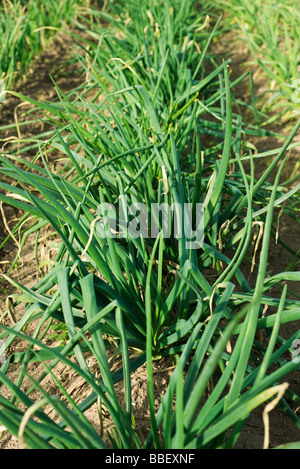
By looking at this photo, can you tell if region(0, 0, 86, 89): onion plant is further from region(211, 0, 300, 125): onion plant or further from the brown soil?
region(211, 0, 300, 125): onion plant

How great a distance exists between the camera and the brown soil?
1058 mm

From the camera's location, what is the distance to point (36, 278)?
1605mm

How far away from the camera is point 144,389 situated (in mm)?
1110

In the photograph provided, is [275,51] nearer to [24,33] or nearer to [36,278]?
[24,33]

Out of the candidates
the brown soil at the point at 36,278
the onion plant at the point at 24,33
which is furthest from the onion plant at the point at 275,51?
the onion plant at the point at 24,33

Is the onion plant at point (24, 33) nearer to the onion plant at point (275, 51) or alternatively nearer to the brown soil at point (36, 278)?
the brown soil at point (36, 278)

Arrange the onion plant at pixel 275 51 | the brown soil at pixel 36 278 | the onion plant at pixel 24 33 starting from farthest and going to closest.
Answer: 1. the onion plant at pixel 24 33
2. the onion plant at pixel 275 51
3. the brown soil at pixel 36 278

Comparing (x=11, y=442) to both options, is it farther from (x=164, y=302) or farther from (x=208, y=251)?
(x=208, y=251)

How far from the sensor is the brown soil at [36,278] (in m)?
1.06

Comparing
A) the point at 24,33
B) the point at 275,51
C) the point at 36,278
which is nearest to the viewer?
the point at 36,278

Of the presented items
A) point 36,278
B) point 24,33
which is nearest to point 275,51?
point 24,33

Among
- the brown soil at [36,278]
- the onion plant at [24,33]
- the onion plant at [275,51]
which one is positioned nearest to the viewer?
the brown soil at [36,278]

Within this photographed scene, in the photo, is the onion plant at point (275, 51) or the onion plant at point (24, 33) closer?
the onion plant at point (275, 51)

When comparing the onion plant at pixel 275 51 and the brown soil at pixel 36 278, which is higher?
the onion plant at pixel 275 51
